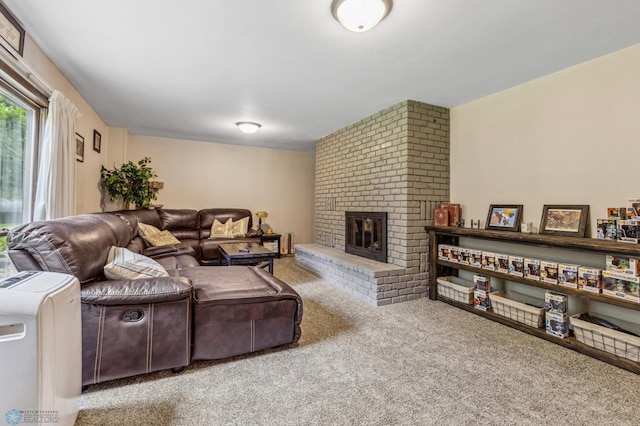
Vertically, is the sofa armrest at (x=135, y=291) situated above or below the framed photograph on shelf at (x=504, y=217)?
below

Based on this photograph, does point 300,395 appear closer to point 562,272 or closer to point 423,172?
point 562,272

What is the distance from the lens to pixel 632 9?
178cm

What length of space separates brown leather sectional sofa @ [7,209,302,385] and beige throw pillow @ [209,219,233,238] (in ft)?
9.24

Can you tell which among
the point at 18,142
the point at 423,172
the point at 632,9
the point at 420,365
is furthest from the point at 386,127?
the point at 18,142

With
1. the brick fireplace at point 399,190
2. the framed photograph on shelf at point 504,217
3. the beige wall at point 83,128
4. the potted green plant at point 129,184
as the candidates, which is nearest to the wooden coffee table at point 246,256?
the brick fireplace at point 399,190

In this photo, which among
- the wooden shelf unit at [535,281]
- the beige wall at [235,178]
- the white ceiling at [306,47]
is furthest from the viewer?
the beige wall at [235,178]

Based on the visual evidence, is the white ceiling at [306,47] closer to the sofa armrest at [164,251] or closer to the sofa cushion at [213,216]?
the sofa armrest at [164,251]

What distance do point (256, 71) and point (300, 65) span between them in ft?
1.45

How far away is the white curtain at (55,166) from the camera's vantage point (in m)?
2.47

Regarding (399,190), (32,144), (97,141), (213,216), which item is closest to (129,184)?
(97,141)

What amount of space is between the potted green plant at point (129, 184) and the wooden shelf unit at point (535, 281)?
4394 millimetres

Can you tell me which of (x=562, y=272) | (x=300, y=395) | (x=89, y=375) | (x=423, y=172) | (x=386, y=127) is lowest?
(x=300, y=395)

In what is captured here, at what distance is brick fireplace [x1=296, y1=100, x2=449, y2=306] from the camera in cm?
335

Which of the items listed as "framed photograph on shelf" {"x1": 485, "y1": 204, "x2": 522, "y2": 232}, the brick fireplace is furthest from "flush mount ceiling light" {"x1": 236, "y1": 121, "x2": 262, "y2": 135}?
"framed photograph on shelf" {"x1": 485, "y1": 204, "x2": 522, "y2": 232}
